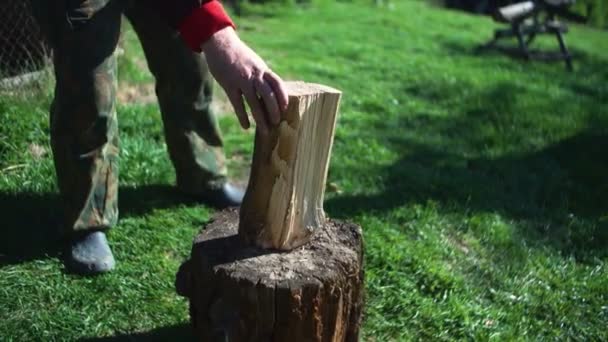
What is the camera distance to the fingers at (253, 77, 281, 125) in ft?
7.38

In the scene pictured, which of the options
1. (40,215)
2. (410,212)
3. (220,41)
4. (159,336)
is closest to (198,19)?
(220,41)

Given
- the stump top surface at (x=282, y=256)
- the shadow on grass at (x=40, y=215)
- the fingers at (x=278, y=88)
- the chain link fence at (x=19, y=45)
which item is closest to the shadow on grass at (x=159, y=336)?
the stump top surface at (x=282, y=256)

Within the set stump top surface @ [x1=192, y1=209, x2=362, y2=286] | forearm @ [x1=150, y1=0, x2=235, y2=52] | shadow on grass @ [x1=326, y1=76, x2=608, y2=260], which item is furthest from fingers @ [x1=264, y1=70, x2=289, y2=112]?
shadow on grass @ [x1=326, y1=76, x2=608, y2=260]

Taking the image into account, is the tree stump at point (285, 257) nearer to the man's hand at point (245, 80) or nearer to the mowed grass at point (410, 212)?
the man's hand at point (245, 80)

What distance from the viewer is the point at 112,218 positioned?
322cm

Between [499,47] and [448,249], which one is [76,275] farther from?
[499,47]

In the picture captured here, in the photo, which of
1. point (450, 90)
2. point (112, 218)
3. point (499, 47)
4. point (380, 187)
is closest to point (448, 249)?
point (380, 187)

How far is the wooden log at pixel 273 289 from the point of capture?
2291 mm

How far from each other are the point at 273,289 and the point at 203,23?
2.93 feet

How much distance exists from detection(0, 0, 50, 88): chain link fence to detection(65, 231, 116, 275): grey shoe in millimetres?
1647

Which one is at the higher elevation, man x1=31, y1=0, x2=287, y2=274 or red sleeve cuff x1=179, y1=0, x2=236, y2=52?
red sleeve cuff x1=179, y1=0, x2=236, y2=52

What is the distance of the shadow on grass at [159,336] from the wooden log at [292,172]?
20.3 inches

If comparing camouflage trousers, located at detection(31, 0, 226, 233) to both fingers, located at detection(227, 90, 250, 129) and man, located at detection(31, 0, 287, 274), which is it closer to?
man, located at detection(31, 0, 287, 274)

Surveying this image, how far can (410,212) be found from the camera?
389cm
